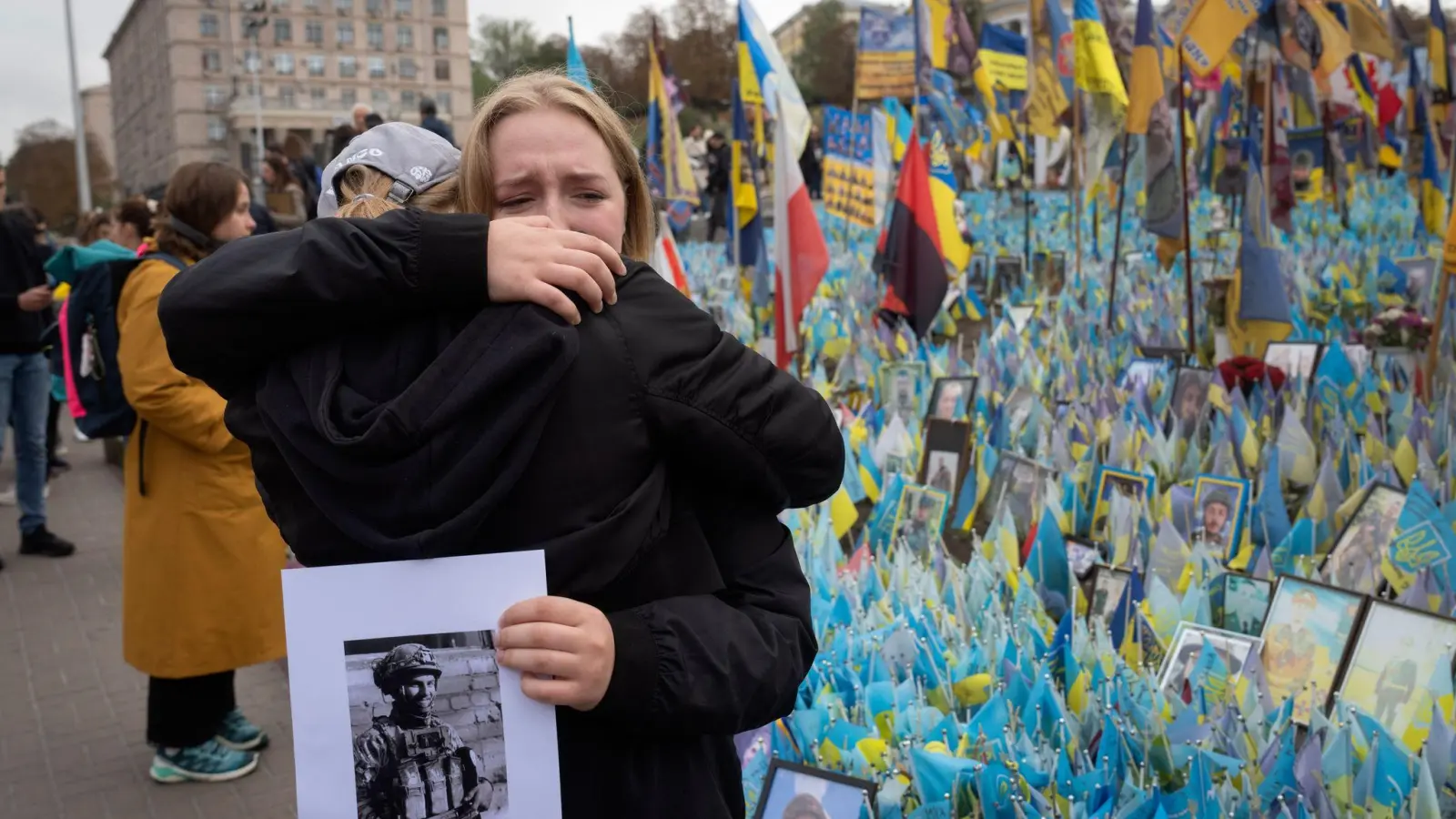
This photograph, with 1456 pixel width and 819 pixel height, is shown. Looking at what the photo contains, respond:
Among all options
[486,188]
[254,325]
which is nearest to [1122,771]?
[486,188]

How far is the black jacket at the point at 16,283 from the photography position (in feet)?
19.6

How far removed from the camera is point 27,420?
6156mm

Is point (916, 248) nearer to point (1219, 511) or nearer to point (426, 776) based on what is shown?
point (1219, 511)

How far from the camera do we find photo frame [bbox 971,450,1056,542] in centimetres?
395

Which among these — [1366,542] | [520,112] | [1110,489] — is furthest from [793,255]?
[520,112]

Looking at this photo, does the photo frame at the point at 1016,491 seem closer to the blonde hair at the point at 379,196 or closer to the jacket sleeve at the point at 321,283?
the blonde hair at the point at 379,196

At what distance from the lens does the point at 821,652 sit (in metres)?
2.77

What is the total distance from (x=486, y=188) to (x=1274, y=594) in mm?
2358

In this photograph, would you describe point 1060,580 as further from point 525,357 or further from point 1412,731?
point 525,357

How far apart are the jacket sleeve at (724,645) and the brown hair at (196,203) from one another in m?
2.75

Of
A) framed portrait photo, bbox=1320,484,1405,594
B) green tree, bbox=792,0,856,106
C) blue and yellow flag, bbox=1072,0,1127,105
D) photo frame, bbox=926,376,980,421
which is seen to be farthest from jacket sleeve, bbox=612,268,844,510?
green tree, bbox=792,0,856,106

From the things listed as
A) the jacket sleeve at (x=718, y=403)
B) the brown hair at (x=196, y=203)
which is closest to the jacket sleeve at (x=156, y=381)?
the brown hair at (x=196, y=203)

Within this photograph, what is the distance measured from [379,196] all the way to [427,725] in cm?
65

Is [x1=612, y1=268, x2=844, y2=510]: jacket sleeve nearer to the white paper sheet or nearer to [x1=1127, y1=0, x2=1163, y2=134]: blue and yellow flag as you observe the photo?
the white paper sheet
